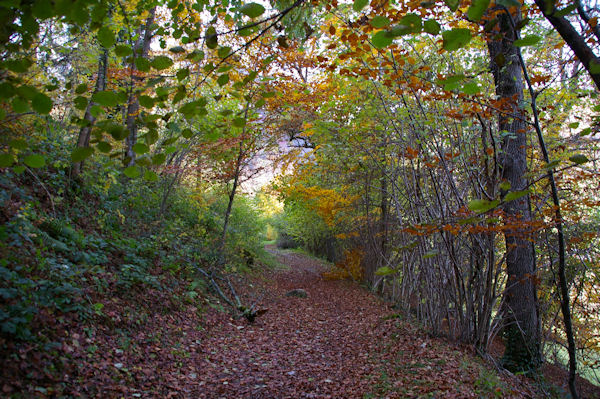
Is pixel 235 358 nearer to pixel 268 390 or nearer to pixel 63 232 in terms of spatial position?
pixel 268 390

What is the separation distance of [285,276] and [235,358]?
21.7 ft

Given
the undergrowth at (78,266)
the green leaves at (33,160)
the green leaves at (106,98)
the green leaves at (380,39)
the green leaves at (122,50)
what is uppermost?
the green leaves at (380,39)

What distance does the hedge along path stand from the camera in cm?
321

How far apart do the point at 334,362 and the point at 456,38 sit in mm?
3863

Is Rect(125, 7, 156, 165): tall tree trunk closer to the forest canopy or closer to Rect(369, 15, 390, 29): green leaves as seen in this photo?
the forest canopy

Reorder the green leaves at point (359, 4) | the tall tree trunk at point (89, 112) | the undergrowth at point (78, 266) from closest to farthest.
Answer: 1. the green leaves at point (359, 4)
2. the undergrowth at point (78, 266)
3. the tall tree trunk at point (89, 112)

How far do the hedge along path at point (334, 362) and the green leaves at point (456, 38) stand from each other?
2.91 meters

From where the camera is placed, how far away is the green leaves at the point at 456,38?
1.17 m

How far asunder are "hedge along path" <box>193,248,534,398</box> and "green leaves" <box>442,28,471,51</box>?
291 cm

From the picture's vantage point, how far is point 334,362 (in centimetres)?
412

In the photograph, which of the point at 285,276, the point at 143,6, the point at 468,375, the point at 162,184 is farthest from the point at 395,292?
the point at 143,6

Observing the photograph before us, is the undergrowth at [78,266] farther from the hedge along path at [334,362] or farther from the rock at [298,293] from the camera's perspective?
the rock at [298,293]

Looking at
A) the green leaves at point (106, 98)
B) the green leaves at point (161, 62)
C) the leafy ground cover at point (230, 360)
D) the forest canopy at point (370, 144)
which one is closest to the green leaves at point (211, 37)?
the forest canopy at point (370, 144)

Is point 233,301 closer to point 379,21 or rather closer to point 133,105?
point 133,105
